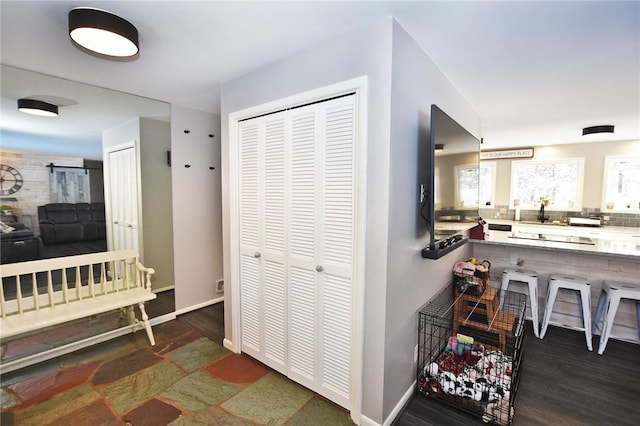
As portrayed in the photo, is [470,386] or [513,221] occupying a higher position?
[513,221]

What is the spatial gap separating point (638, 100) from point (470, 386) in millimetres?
3325

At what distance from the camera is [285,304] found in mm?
2146

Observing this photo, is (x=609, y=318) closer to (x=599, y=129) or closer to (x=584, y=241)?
(x=584, y=241)

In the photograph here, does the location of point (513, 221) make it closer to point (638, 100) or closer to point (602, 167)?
point (602, 167)

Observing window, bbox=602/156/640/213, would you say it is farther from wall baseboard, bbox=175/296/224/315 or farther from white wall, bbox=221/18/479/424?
wall baseboard, bbox=175/296/224/315

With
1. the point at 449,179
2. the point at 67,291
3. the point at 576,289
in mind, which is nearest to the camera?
the point at 449,179

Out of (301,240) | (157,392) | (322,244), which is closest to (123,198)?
(157,392)

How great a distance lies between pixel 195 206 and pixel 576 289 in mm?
4093

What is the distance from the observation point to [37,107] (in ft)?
7.44

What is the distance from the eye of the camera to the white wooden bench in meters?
2.15

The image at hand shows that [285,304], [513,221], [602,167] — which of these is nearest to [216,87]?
[285,304]

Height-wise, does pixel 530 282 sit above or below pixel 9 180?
below

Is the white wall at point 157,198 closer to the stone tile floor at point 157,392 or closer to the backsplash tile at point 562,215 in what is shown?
the stone tile floor at point 157,392

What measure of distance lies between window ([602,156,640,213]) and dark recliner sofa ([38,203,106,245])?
7.48m
